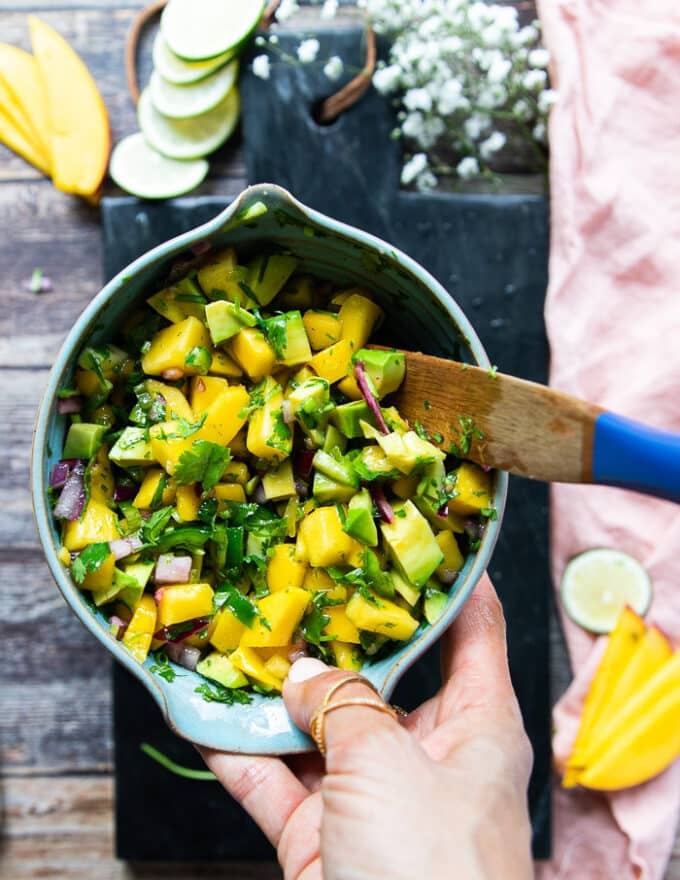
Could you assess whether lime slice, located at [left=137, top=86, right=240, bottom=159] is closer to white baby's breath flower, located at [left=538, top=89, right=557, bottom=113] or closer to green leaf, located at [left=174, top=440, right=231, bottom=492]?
white baby's breath flower, located at [left=538, top=89, right=557, bottom=113]

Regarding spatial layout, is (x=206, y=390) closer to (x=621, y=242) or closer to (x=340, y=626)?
(x=340, y=626)

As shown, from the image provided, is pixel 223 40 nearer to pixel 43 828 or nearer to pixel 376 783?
pixel 376 783

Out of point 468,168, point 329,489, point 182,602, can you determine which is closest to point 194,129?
point 468,168

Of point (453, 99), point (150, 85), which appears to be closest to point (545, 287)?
point (453, 99)

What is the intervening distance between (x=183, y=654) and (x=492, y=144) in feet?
4.59

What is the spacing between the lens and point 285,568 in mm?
1504

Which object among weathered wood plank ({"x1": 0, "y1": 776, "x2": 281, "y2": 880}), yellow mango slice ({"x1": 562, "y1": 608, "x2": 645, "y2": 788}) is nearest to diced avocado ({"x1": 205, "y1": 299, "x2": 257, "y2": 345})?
yellow mango slice ({"x1": 562, "y1": 608, "x2": 645, "y2": 788})

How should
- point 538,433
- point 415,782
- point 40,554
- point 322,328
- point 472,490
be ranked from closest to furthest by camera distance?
point 415,782
point 538,433
point 472,490
point 322,328
point 40,554

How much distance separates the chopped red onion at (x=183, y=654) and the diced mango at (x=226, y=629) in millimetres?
49

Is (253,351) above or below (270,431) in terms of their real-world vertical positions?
above

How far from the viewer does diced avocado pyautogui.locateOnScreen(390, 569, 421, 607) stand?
1.44 m

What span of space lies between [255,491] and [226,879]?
126 cm

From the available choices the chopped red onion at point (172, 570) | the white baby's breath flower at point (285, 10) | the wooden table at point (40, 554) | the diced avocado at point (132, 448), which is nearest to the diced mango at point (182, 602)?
the chopped red onion at point (172, 570)

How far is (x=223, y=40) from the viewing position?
204cm
